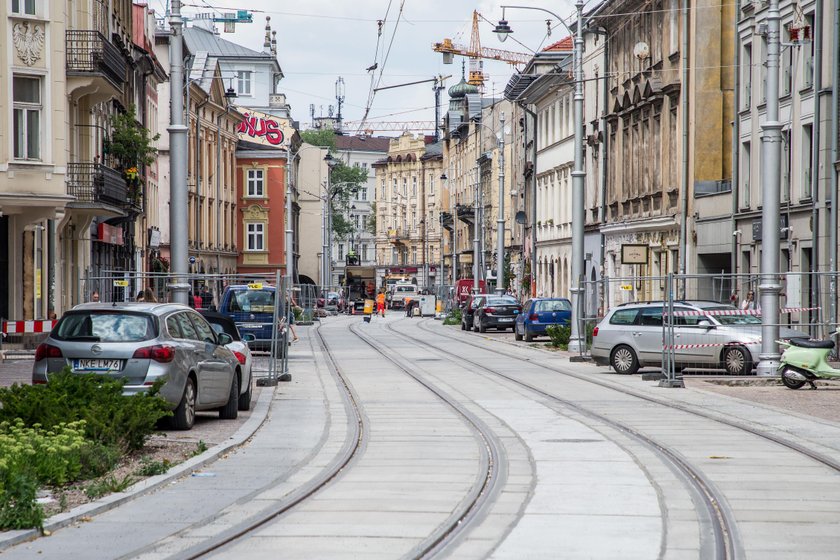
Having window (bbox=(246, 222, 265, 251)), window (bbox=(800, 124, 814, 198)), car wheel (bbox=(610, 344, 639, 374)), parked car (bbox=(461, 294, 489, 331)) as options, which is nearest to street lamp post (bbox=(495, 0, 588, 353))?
window (bbox=(800, 124, 814, 198))

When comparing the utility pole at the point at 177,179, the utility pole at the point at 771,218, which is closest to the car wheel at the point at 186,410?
the utility pole at the point at 177,179

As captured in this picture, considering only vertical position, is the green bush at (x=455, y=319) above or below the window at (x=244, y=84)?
below

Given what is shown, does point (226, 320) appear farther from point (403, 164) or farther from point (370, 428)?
point (403, 164)

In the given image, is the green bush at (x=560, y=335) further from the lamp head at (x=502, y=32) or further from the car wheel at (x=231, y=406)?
the car wheel at (x=231, y=406)

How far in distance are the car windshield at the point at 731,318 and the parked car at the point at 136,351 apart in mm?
12862

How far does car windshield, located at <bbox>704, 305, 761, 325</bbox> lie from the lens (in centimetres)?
2795

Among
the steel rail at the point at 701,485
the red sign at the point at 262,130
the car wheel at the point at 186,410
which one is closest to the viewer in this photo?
the steel rail at the point at 701,485

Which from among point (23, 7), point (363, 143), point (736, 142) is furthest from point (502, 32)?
point (363, 143)

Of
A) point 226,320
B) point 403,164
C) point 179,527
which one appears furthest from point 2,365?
point 403,164

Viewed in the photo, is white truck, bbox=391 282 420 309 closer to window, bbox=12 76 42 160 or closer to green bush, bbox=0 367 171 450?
window, bbox=12 76 42 160

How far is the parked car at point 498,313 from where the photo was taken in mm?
57812

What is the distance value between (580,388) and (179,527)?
15638mm

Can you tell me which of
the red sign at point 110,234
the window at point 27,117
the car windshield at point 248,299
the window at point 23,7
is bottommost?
the car windshield at point 248,299

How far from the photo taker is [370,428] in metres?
17.8
